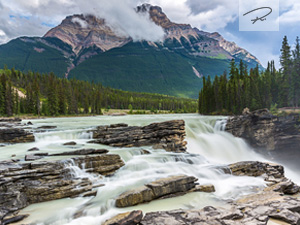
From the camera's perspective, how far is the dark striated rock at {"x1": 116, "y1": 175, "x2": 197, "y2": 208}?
991cm

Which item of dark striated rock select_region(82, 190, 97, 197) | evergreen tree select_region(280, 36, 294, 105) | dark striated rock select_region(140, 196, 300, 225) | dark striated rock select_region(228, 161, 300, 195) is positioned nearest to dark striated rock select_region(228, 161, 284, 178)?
dark striated rock select_region(228, 161, 300, 195)

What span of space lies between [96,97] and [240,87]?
74509mm

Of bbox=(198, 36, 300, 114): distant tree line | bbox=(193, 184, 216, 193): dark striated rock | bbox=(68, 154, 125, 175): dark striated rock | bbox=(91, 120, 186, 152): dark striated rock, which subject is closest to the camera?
bbox=(193, 184, 216, 193): dark striated rock

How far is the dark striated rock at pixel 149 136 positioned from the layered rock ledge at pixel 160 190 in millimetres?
8554

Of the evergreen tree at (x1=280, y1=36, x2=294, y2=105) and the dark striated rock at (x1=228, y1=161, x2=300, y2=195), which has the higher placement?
the evergreen tree at (x1=280, y1=36, x2=294, y2=105)

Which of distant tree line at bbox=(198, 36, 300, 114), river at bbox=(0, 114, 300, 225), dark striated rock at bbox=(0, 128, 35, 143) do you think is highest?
distant tree line at bbox=(198, 36, 300, 114)

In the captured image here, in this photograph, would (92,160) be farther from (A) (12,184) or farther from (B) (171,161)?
(B) (171,161)

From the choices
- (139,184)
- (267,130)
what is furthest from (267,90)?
(139,184)

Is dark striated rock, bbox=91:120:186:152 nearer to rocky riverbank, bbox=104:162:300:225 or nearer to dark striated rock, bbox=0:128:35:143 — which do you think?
dark striated rock, bbox=0:128:35:143

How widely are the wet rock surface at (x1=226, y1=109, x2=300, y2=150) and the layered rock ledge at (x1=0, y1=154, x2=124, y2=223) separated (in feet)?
104

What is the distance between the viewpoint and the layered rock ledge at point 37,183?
966cm

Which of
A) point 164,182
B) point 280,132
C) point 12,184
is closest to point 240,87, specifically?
point 280,132

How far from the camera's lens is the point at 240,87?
67.1 metres

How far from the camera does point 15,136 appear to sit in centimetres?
2250
